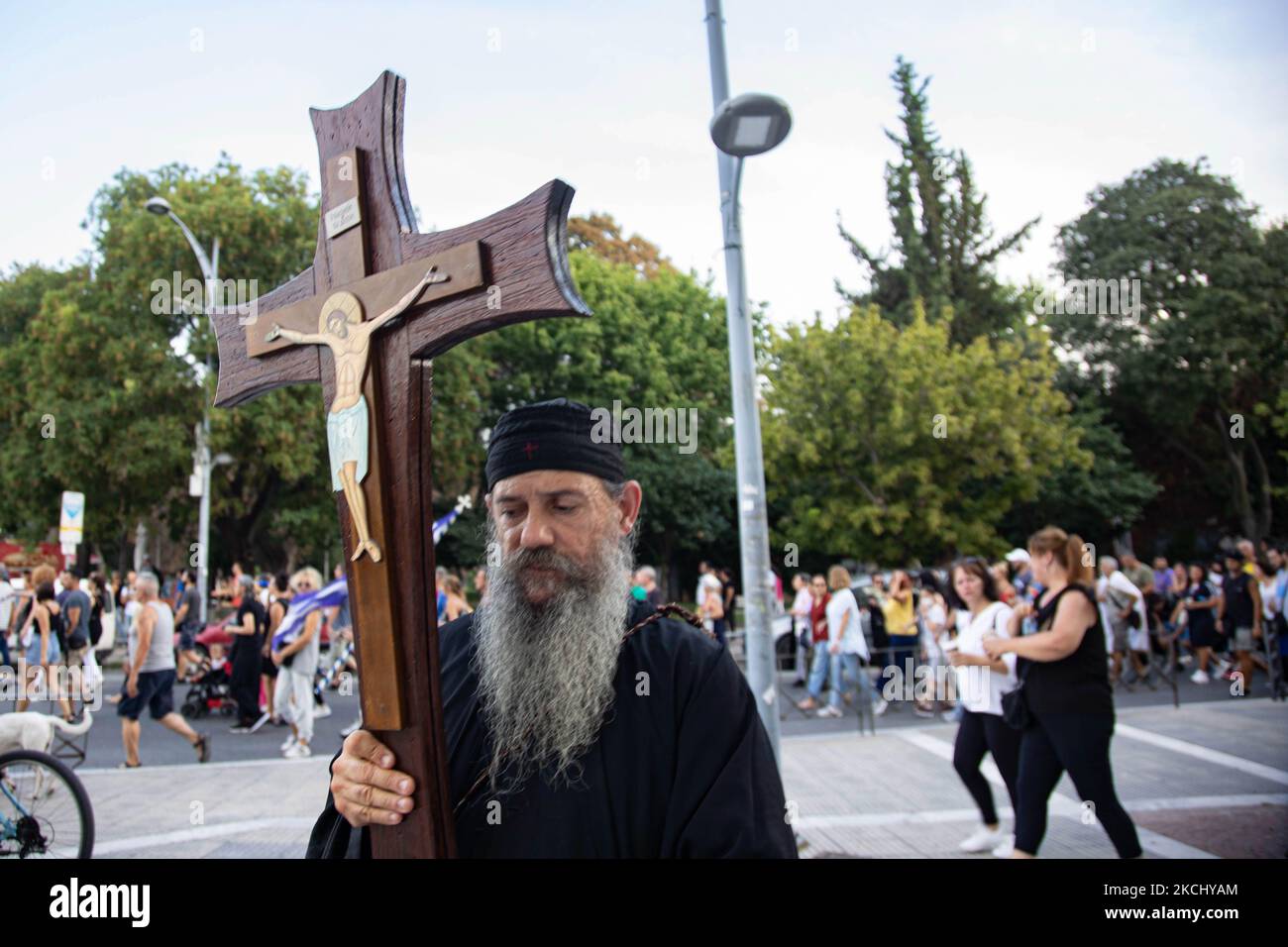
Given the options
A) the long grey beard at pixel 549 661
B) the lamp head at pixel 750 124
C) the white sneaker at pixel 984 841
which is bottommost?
the white sneaker at pixel 984 841

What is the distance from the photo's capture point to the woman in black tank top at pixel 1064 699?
163 inches

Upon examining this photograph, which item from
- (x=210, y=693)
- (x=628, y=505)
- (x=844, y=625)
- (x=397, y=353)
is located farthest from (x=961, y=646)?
(x=210, y=693)

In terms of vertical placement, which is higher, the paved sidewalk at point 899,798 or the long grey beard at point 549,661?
the long grey beard at point 549,661

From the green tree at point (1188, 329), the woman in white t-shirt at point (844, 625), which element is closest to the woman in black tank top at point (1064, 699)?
the woman in white t-shirt at point (844, 625)

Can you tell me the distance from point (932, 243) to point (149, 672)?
29627mm

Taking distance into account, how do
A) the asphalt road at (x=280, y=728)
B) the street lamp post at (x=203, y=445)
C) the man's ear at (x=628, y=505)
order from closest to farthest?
1. the man's ear at (x=628, y=505)
2. the asphalt road at (x=280, y=728)
3. the street lamp post at (x=203, y=445)

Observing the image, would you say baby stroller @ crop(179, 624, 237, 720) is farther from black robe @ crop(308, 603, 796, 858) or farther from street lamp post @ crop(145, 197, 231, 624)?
black robe @ crop(308, 603, 796, 858)

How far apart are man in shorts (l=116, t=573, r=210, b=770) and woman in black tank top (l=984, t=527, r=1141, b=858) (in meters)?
7.49

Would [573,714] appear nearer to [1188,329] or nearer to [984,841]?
[984,841]

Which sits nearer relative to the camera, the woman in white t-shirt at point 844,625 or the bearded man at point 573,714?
the bearded man at point 573,714

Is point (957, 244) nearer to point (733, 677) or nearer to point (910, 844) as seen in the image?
point (910, 844)

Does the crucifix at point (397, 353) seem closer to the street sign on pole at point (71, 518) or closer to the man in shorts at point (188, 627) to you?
the man in shorts at point (188, 627)
